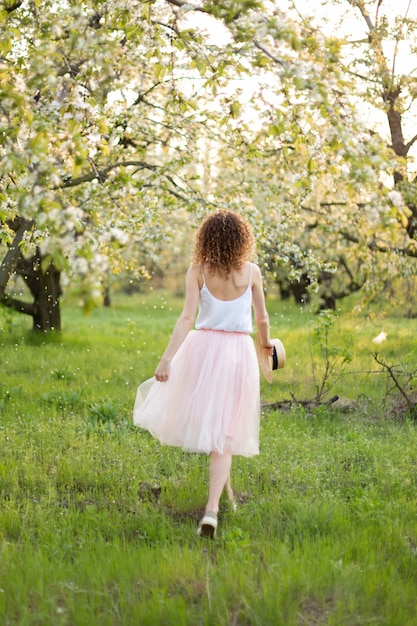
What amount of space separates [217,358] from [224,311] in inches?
12.9

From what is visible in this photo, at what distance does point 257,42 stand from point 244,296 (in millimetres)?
1701

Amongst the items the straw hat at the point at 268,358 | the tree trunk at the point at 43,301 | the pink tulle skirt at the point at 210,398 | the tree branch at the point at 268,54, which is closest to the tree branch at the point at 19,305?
the tree trunk at the point at 43,301

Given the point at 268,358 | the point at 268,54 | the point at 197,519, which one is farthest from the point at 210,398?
the point at 268,54

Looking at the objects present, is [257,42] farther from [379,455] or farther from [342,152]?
[379,455]

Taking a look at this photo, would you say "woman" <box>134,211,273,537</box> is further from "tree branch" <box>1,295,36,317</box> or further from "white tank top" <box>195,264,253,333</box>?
"tree branch" <box>1,295,36,317</box>

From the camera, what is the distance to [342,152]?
3887 mm

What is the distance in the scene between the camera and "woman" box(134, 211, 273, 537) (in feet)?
16.5

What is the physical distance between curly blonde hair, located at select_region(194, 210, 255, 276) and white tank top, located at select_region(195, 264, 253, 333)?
0.15 m

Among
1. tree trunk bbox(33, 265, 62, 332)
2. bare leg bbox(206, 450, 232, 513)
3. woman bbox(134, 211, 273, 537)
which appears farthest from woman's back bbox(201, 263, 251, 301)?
tree trunk bbox(33, 265, 62, 332)

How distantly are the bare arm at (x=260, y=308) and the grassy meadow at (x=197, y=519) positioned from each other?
3.68 ft

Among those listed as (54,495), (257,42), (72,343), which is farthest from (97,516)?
(72,343)

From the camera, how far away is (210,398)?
16.5 ft

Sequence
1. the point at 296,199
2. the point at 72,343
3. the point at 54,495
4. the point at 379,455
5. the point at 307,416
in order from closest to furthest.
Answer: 1. the point at 54,495
2. the point at 379,455
3. the point at 307,416
4. the point at 296,199
5. the point at 72,343

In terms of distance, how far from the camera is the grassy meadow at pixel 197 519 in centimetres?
377
